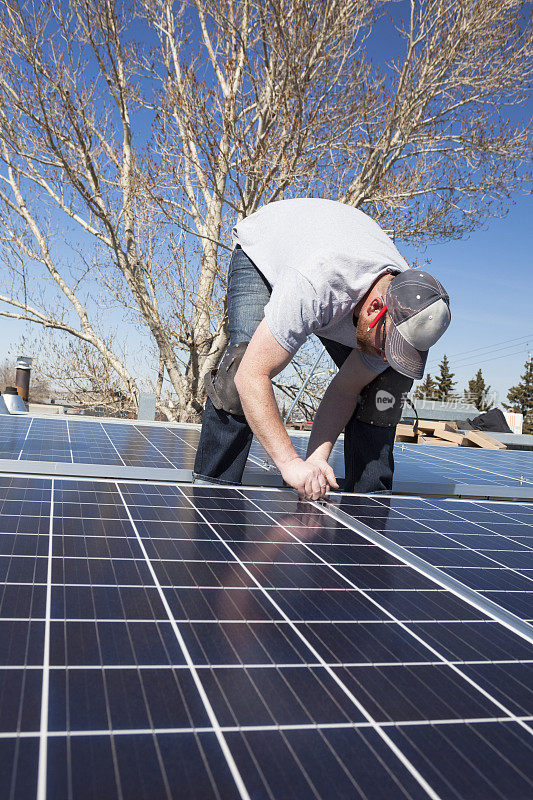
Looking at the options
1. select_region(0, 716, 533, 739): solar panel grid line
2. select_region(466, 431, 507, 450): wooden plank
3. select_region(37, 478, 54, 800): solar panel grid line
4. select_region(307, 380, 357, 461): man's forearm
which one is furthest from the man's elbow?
select_region(466, 431, 507, 450): wooden plank

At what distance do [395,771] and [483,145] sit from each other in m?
16.8

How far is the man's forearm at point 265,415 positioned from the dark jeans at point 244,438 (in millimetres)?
486

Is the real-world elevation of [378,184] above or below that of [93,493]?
above

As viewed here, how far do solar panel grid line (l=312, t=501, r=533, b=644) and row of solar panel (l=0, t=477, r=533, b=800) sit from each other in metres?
0.03

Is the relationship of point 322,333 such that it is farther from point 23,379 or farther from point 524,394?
point 524,394

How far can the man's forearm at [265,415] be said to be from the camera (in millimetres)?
2854

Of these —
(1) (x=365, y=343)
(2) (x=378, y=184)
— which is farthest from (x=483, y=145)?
(1) (x=365, y=343)

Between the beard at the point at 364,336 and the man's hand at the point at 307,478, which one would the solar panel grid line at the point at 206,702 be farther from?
the beard at the point at 364,336

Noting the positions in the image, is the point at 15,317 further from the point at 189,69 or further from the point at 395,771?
the point at 395,771

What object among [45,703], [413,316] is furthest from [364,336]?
[45,703]

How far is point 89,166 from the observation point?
14398 millimetres

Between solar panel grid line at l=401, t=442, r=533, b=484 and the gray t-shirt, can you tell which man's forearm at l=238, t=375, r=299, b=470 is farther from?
solar panel grid line at l=401, t=442, r=533, b=484

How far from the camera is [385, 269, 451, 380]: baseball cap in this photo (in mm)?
2625

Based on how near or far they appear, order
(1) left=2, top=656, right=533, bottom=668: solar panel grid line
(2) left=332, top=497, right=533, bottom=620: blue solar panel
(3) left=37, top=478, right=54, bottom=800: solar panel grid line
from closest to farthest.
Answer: (3) left=37, top=478, right=54, bottom=800: solar panel grid line, (1) left=2, top=656, right=533, bottom=668: solar panel grid line, (2) left=332, top=497, right=533, bottom=620: blue solar panel
